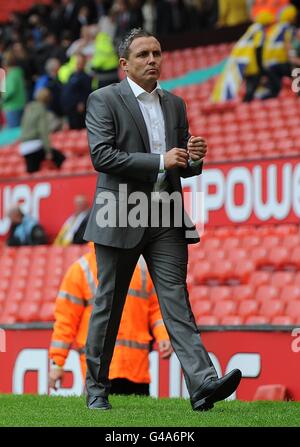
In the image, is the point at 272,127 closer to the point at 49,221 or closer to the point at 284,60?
the point at 284,60

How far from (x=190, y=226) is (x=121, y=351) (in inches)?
53.9

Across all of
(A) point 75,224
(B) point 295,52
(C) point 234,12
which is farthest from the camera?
(C) point 234,12

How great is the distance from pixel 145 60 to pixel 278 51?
1005 centimetres

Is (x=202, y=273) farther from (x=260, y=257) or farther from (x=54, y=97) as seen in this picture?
(x=54, y=97)

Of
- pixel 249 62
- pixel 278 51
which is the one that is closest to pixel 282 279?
pixel 278 51

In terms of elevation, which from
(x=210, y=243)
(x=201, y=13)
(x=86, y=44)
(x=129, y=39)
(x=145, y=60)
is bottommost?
(x=210, y=243)

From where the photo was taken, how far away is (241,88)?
16953 mm

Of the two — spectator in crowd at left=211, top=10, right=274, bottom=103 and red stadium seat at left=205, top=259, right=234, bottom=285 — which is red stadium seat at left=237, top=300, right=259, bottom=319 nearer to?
red stadium seat at left=205, top=259, right=234, bottom=285

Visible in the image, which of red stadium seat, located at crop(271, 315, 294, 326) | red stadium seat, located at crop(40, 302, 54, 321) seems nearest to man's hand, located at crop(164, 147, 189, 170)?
red stadium seat, located at crop(271, 315, 294, 326)

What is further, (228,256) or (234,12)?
(234,12)

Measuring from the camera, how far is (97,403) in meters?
6.04

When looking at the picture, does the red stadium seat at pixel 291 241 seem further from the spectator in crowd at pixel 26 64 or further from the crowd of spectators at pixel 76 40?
the spectator in crowd at pixel 26 64

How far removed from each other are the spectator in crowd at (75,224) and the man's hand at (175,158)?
782 centimetres
